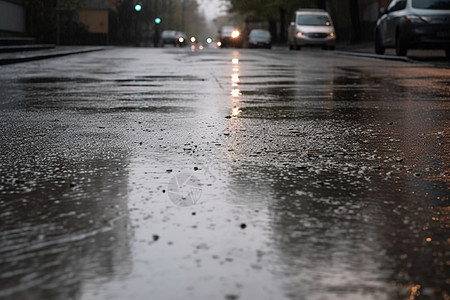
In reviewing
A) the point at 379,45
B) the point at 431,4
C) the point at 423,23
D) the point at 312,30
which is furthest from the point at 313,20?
the point at 423,23

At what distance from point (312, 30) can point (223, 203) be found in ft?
120

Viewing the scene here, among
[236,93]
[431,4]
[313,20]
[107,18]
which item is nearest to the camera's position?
[236,93]

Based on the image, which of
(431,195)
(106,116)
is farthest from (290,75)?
(431,195)

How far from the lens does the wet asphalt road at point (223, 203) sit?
307 centimetres

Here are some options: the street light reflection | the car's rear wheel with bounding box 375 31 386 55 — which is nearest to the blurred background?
the car's rear wheel with bounding box 375 31 386 55

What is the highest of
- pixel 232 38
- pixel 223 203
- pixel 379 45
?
pixel 232 38

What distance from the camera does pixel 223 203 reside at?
4438 mm

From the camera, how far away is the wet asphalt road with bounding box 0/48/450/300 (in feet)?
10.1

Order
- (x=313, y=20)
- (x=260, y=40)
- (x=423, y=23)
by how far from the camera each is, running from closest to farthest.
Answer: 1. (x=423, y=23)
2. (x=313, y=20)
3. (x=260, y=40)

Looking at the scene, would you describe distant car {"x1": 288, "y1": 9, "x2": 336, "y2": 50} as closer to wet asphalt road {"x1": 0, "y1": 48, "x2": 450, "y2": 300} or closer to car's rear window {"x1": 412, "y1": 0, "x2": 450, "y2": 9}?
car's rear window {"x1": 412, "y1": 0, "x2": 450, "y2": 9}

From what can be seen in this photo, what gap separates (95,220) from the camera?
13.1 ft

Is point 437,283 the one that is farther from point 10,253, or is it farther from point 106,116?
point 106,116

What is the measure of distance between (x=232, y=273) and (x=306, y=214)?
113 cm

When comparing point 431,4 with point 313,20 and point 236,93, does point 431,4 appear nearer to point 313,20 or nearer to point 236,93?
point 236,93
